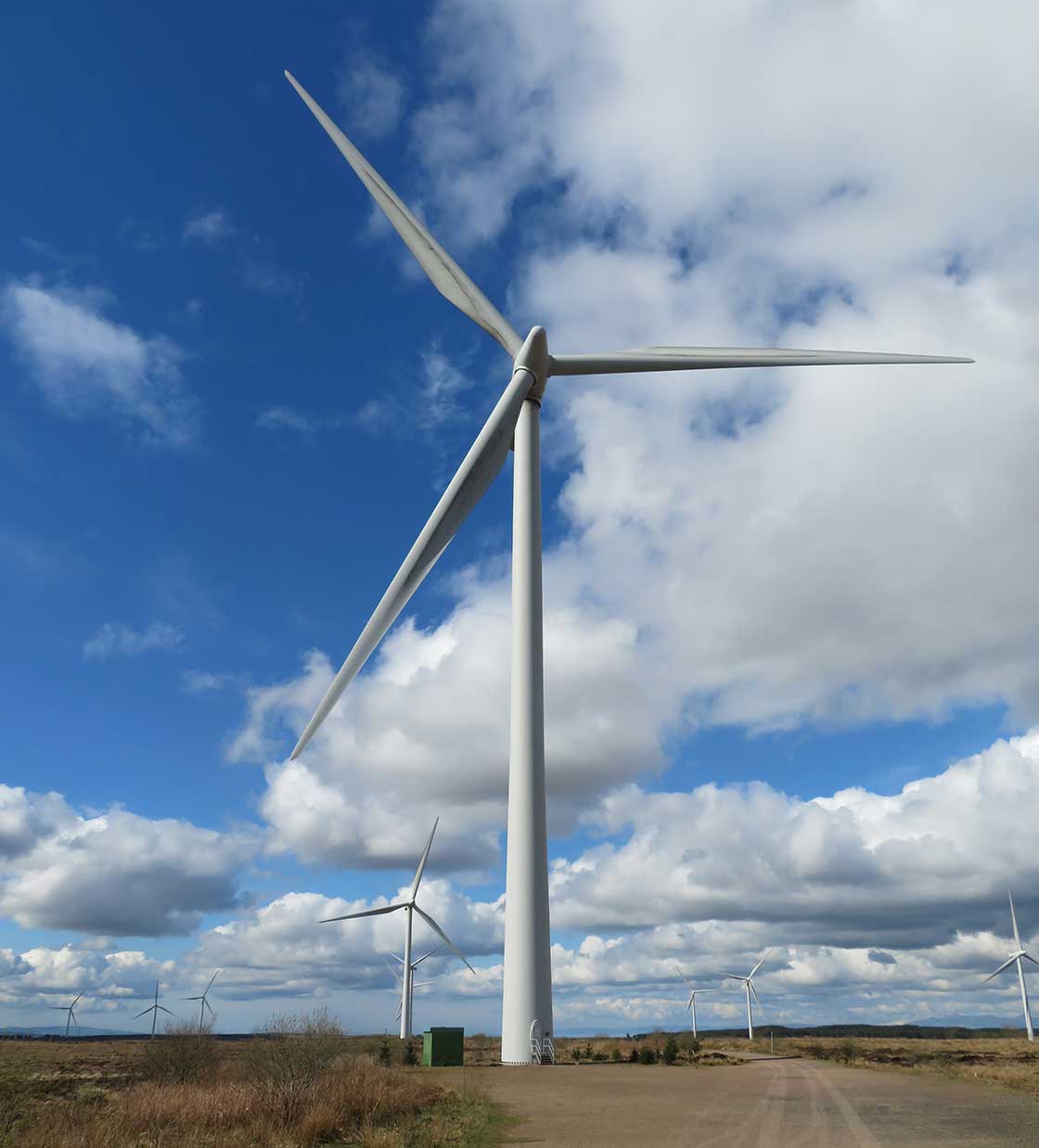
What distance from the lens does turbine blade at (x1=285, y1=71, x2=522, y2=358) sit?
4328 cm

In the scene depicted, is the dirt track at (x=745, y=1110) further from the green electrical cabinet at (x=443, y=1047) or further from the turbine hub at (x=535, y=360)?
the turbine hub at (x=535, y=360)

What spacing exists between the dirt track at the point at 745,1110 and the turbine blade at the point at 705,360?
27.6 meters

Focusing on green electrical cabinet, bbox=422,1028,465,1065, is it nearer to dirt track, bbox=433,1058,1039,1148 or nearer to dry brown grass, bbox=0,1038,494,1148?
dirt track, bbox=433,1058,1039,1148

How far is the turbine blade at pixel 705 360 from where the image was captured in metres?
39.1

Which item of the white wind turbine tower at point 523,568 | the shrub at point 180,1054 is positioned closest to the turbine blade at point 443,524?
the white wind turbine tower at point 523,568

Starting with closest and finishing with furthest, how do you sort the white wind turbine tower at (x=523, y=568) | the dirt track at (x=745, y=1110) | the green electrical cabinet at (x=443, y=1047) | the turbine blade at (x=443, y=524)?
1. the dirt track at (x=745, y=1110)
2. the turbine blade at (x=443, y=524)
3. the white wind turbine tower at (x=523, y=568)
4. the green electrical cabinet at (x=443, y=1047)

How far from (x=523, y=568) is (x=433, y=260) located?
17409 mm

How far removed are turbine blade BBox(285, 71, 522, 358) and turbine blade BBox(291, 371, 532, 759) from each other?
7313 mm

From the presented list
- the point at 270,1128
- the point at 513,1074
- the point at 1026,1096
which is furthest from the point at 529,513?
the point at 1026,1096

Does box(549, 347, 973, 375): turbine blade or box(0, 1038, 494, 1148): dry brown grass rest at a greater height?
box(549, 347, 973, 375): turbine blade

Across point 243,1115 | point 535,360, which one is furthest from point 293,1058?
point 535,360

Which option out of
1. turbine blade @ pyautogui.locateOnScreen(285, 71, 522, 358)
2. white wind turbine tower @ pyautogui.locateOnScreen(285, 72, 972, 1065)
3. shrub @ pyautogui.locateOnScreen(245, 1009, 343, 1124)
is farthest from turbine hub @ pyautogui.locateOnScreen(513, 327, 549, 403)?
shrub @ pyautogui.locateOnScreen(245, 1009, 343, 1124)

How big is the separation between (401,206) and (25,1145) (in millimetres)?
39258

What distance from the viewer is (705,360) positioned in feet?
130
